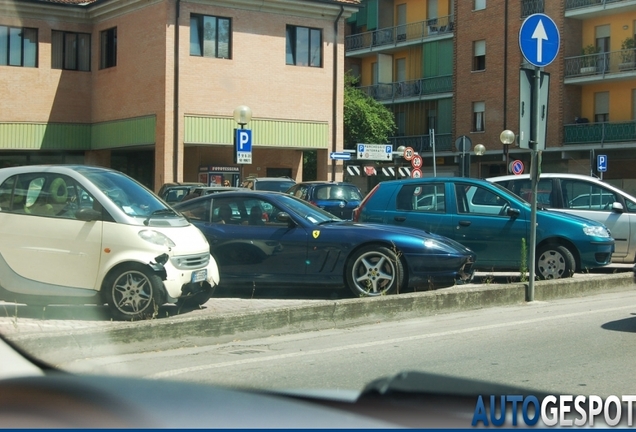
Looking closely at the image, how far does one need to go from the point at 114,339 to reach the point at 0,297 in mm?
1931

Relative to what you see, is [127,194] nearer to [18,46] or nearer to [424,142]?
[18,46]

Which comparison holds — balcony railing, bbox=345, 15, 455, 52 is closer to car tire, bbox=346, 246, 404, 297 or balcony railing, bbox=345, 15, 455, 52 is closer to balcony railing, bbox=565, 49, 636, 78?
balcony railing, bbox=565, 49, 636, 78

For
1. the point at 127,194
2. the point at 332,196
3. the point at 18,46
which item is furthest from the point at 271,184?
the point at 127,194

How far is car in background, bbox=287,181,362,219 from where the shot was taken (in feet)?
72.3

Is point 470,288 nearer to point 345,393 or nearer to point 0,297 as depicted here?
point 0,297

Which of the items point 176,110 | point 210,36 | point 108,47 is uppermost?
point 210,36

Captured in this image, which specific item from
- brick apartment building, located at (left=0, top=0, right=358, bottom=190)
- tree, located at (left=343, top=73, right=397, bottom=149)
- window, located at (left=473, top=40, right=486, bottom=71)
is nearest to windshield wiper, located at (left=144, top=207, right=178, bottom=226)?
brick apartment building, located at (left=0, top=0, right=358, bottom=190)

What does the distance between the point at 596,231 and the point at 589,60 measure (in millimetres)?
31706

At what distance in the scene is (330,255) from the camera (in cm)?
1054

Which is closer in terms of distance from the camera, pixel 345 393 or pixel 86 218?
pixel 345 393

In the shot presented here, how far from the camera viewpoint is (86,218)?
866 cm

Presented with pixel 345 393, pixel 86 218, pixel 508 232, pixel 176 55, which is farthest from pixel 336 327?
pixel 176 55

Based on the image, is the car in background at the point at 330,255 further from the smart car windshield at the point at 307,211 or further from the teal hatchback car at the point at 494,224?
the teal hatchback car at the point at 494,224

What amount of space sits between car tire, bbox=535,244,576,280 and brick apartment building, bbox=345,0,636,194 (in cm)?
2232
